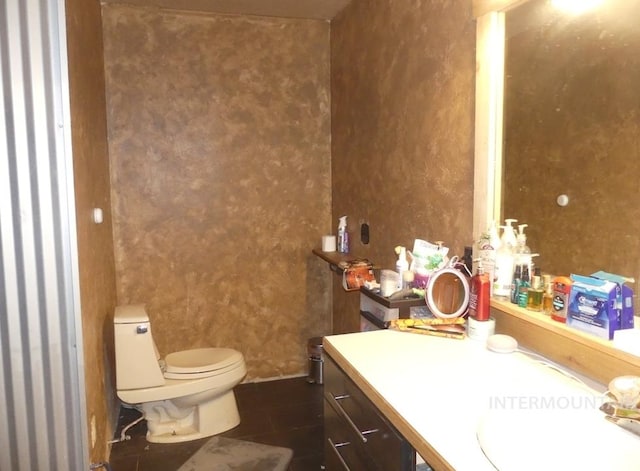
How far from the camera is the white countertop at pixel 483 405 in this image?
991 mm

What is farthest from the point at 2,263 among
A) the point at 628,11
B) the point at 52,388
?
the point at 628,11

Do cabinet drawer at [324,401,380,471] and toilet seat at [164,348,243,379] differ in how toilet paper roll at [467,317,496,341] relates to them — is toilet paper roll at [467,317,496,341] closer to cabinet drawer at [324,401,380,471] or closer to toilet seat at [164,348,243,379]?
cabinet drawer at [324,401,380,471]

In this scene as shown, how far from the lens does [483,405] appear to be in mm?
1233

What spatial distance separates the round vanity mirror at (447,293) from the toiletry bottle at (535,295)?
0.85 feet

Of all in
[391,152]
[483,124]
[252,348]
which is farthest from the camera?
[252,348]

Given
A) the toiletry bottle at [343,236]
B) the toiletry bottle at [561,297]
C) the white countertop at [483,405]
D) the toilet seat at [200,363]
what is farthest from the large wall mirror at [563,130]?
the toilet seat at [200,363]

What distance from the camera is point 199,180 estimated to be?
3.31 meters

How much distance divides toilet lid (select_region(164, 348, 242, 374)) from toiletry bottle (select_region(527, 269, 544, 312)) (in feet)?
5.92

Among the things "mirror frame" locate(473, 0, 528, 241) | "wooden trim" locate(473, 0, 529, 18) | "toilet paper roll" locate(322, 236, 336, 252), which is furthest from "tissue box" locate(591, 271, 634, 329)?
"toilet paper roll" locate(322, 236, 336, 252)

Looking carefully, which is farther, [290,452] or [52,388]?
[290,452]

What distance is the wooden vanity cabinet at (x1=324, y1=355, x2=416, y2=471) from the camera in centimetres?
123

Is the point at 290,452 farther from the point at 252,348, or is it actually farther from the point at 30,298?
the point at 30,298

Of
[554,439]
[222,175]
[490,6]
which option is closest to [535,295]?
[554,439]

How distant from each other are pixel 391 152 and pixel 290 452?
1.63 m
